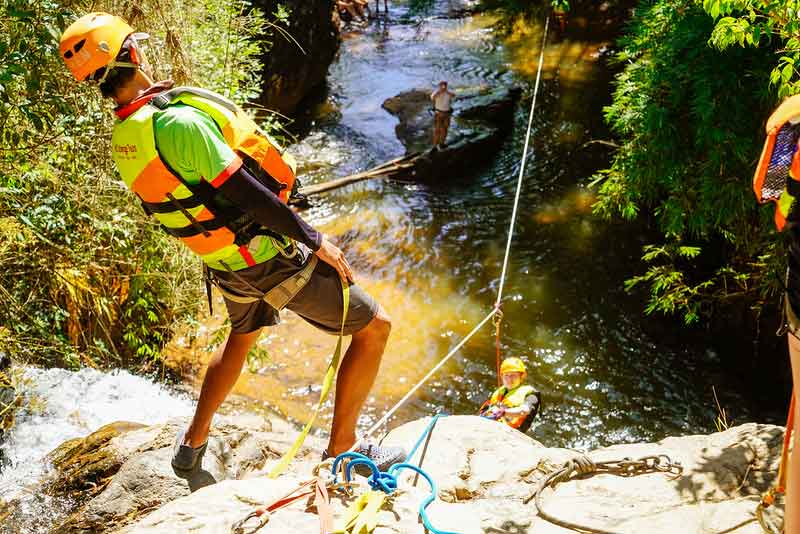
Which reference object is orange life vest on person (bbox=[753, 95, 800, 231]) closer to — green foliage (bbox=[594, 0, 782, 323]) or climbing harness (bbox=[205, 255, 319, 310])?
climbing harness (bbox=[205, 255, 319, 310])

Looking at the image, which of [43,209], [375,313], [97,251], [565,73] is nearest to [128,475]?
[375,313]

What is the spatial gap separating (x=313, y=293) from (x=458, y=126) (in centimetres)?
995

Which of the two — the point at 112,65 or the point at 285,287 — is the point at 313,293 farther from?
the point at 112,65

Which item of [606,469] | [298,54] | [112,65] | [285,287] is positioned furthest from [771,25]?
[298,54]

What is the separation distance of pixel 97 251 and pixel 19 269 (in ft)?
2.10

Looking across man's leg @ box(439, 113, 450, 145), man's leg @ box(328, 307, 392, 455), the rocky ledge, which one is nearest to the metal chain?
the rocky ledge

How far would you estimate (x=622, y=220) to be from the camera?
30.1 feet

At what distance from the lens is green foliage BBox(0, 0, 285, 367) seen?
13.5ft

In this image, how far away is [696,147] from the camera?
607 cm

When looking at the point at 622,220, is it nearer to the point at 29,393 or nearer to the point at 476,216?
the point at 476,216

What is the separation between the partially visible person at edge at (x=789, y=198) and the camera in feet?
5.52

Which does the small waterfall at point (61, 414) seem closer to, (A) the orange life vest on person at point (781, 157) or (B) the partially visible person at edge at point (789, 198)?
(B) the partially visible person at edge at point (789, 198)

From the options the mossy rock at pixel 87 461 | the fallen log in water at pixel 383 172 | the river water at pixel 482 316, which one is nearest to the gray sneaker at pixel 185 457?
the mossy rock at pixel 87 461

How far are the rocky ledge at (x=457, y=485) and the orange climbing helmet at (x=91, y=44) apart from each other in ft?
5.32
